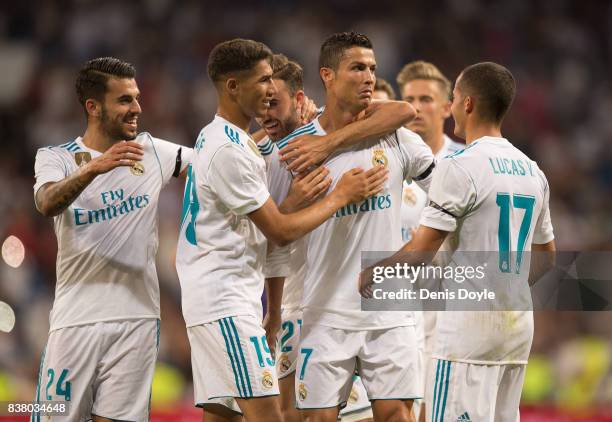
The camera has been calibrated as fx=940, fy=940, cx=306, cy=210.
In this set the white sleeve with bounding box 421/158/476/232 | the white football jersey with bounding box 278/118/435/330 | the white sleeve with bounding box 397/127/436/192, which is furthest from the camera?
the white sleeve with bounding box 397/127/436/192

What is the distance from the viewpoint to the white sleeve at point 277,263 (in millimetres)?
5617

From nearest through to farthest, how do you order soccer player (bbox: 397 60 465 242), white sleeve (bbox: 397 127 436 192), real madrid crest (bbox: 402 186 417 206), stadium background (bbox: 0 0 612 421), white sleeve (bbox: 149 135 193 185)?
white sleeve (bbox: 397 127 436 192)
white sleeve (bbox: 149 135 193 185)
real madrid crest (bbox: 402 186 417 206)
soccer player (bbox: 397 60 465 242)
stadium background (bbox: 0 0 612 421)

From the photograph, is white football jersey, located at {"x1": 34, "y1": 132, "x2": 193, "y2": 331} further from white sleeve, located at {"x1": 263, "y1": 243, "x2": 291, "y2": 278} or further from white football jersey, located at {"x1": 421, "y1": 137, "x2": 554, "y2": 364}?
white football jersey, located at {"x1": 421, "y1": 137, "x2": 554, "y2": 364}

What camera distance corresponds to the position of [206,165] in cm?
494

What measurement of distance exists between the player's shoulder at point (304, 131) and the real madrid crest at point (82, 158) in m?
1.11

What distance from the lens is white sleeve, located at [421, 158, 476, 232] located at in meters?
4.73

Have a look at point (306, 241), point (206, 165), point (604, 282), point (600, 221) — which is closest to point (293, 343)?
point (306, 241)

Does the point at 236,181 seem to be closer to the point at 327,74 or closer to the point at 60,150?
the point at 327,74

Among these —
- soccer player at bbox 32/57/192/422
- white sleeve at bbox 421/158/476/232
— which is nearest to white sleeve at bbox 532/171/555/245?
white sleeve at bbox 421/158/476/232

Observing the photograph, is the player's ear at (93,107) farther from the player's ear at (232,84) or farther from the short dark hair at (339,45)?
the short dark hair at (339,45)

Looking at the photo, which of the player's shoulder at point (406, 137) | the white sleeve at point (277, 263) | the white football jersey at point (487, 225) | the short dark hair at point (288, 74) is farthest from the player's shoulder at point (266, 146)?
the white football jersey at point (487, 225)

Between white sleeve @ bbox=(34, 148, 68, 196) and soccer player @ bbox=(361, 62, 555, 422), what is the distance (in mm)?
1995

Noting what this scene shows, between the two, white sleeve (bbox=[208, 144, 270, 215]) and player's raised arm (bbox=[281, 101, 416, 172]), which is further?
player's raised arm (bbox=[281, 101, 416, 172])

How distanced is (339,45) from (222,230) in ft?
4.42
